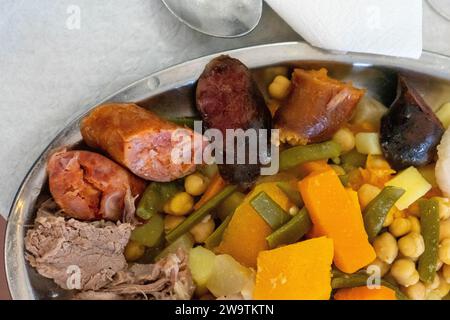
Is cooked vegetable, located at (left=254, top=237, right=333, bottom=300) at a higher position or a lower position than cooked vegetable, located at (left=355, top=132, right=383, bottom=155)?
lower

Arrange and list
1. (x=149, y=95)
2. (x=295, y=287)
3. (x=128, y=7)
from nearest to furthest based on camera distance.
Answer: (x=295, y=287) → (x=149, y=95) → (x=128, y=7)

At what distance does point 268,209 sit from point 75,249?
677mm

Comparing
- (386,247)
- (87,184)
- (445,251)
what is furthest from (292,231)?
(87,184)

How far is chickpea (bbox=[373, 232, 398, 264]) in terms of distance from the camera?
2074 mm

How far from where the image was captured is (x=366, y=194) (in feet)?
6.79

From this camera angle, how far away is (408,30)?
2.11m

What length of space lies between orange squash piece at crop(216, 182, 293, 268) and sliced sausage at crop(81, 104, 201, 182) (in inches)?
9.9

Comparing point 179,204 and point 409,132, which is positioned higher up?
point 409,132

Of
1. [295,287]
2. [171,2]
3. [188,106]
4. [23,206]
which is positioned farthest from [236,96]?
[23,206]

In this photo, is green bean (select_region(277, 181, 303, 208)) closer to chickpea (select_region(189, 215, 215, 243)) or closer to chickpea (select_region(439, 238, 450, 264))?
chickpea (select_region(189, 215, 215, 243))

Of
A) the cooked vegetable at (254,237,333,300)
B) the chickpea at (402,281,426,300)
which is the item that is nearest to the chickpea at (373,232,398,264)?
the chickpea at (402,281,426,300)

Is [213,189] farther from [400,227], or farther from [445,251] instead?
[445,251]
